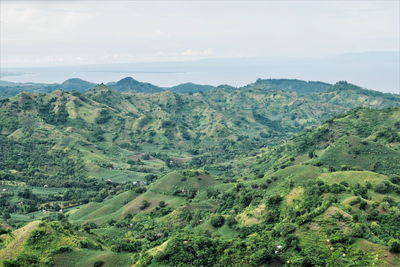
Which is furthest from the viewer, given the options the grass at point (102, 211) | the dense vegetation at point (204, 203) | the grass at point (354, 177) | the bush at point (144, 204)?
the grass at point (102, 211)

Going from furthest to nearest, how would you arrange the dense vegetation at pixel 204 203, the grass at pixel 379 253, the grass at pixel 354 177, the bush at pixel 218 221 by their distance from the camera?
the grass at pixel 354 177 → the bush at pixel 218 221 → the dense vegetation at pixel 204 203 → the grass at pixel 379 253

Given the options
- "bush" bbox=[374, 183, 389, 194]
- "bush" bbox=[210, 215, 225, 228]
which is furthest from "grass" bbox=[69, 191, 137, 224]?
"bush" bbox=[374, 183, 389, 194]

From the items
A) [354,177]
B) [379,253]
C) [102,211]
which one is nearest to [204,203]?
[102,211]

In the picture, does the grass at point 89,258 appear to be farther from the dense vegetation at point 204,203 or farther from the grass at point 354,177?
the grass at point 354,177

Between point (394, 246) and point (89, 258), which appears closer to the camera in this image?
point (394, 246)

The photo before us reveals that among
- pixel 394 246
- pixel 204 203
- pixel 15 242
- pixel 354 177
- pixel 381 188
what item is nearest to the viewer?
pixel 394 246

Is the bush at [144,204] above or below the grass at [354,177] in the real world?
below

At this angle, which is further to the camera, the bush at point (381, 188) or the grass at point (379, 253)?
the bush at point (381, 188)

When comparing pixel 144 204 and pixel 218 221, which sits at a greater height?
pixel 218 221

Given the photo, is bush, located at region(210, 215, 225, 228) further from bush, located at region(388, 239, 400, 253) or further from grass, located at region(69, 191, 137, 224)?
grass, located at region(69, 191, 137, 224)

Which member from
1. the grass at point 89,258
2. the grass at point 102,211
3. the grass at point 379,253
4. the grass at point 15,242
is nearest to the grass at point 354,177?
the grass at point 379,253

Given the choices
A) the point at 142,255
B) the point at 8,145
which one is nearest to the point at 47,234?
the point at 142,255

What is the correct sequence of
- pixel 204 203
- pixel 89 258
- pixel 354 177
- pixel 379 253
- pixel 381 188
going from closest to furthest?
pixel 379 253
pixel 89 258
pixel 381 188
pixel 354 177
pixel 204 203

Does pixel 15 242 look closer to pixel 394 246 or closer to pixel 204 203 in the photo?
pixel 204 203
